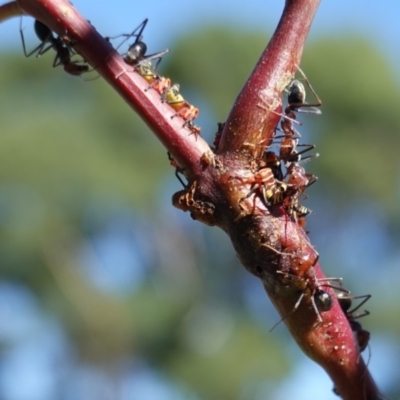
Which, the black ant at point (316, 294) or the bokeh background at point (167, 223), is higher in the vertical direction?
the bokeh background at point (167, 223)

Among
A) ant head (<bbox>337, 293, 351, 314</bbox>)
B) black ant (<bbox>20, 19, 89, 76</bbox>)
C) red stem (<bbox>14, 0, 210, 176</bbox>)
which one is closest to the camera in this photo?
red stem (<bbox>14, 0, 210, 176</bbox>)

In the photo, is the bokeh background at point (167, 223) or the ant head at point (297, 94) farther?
the bokeh background at point (167, 223)

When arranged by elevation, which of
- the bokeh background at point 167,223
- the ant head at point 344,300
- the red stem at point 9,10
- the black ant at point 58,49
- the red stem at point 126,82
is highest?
the bokeh background at point 167,223

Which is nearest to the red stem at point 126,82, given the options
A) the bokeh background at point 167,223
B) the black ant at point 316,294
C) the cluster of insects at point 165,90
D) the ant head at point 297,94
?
the cluster of insects at point 165,90

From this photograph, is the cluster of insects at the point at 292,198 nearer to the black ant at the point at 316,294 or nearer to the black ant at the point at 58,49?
the black ant at the point at 316,294

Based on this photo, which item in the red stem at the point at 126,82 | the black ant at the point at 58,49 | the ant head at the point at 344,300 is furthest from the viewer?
the black ant at the point at 58,49

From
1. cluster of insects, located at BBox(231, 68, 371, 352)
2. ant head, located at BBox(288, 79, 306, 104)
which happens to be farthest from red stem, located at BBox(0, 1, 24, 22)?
ant head, located at BBox(288, 79, 306, 104)

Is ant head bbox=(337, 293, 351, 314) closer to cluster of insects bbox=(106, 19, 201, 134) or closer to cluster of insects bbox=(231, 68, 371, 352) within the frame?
cluster of insects bbox=(231, 68, 371, 352)

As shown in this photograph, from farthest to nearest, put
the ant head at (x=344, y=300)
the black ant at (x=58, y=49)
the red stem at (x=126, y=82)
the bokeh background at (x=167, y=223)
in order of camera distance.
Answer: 1. the bokeh background at (x=167, y=223)
2. the black ant at (x=58, y=49)
3. the ant head at (x=344, y=300)
4. the red stem at (x=126, y=82)

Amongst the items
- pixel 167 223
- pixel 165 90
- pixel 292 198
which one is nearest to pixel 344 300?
pixel 292 198
